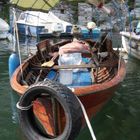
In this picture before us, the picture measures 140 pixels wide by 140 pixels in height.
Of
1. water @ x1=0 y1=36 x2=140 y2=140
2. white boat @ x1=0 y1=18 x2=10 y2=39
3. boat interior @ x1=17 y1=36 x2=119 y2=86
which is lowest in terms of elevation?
water @ x1=0 y1=36 x2=140 y2=140

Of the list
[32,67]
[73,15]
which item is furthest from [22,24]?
[32,67]

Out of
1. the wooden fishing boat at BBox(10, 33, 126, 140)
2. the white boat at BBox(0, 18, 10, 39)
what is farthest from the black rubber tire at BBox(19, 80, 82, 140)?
the white boat at BBox(0, 18, 10, 39)

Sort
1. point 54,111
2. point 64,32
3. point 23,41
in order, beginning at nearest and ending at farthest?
point 54,111
point 23,41
point 64,32

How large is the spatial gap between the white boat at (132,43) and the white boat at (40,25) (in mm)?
9999

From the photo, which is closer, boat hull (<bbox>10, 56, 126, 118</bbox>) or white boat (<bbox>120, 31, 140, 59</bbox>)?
boat hull (<bbox>10, 56, 126, 118</bbox>)

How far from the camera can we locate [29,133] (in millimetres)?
7465

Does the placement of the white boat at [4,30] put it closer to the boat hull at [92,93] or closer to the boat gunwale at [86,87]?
the boat gunwale at [86,87]

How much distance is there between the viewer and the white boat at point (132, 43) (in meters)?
17.4

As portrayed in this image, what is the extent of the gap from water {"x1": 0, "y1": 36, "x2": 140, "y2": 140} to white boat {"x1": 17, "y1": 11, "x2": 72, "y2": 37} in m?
14.1

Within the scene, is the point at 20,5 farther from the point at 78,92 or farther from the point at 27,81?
the point at 78,92

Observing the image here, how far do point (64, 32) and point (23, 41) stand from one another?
3622mm

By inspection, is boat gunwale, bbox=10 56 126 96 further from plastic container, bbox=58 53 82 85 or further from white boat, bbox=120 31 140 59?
white boat, bbox=120 31 140 59

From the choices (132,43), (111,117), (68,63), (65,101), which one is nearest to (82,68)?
(68,63)

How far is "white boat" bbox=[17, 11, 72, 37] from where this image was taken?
1126 inches
